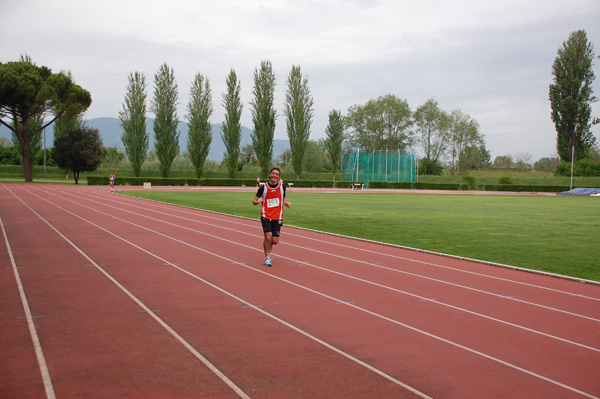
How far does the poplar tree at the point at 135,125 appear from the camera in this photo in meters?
61.8

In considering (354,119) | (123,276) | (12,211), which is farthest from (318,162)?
(123,276)

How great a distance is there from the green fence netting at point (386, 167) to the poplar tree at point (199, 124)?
18735 mm

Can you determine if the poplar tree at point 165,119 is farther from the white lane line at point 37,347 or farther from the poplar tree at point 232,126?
the white lane line at point 37,347

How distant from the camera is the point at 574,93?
70.4 metres

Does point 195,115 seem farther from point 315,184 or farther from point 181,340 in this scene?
point 181,340

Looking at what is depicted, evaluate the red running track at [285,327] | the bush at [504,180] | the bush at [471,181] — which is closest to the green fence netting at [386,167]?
the bush at [471,181]

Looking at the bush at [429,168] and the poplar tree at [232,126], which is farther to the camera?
the bush at [429,168]

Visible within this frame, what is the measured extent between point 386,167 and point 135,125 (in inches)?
1195

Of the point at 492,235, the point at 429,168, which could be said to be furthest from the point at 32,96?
the point at 429,168

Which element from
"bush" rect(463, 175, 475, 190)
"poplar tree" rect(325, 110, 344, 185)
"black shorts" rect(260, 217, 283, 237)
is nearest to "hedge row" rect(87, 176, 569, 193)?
"bush" rect(463, 175, 475, 190)

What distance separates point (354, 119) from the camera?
9338 cm

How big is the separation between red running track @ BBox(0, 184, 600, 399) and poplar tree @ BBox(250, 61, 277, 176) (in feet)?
186

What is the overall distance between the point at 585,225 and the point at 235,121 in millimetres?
52200

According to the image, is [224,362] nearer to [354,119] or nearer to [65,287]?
[65,287]
